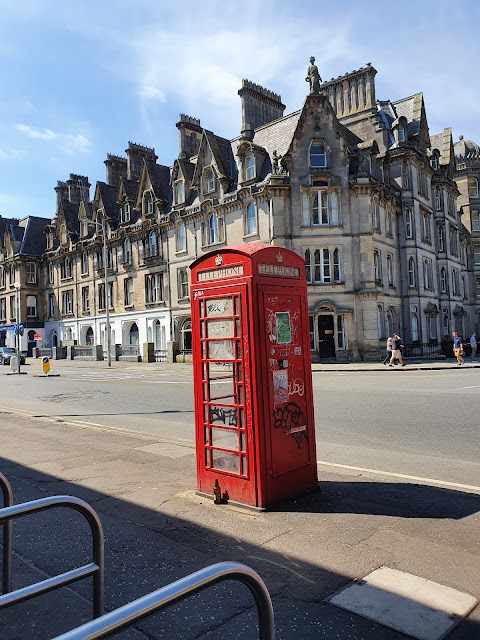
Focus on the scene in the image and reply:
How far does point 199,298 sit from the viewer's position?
20.3 feet

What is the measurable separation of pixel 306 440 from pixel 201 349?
64.0 inches

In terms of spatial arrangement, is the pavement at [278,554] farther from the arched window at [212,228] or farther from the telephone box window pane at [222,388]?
the arched window at [212,228]

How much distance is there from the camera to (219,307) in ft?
19.5

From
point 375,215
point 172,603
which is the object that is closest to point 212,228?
point 375,215

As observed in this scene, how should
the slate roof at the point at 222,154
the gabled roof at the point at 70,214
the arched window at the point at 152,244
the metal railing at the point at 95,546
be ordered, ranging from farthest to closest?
the gabled roof at the point at 70,214 → the arched window at the point at 152,244 → the slate roof at the point at 222,154 → the metal railing at the point at 95,546

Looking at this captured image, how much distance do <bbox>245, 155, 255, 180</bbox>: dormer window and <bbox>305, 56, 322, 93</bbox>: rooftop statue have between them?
5.86 m

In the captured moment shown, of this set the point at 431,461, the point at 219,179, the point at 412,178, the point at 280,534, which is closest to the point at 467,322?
the point at 412,178

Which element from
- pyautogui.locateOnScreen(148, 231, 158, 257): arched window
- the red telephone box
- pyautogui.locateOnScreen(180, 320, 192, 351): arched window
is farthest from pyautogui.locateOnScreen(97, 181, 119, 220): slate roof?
the red telephone box

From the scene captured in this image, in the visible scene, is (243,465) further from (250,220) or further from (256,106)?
(256,106)

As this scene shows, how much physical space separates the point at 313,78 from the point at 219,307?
33.1m

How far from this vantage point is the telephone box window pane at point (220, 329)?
19.1 ft

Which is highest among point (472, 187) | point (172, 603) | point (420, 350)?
point (472, 187)

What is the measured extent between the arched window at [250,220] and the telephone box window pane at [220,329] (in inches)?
1173

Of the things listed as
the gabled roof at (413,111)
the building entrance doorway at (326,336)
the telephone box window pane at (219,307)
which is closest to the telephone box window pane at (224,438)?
the telephone box window pane at (219,307)
